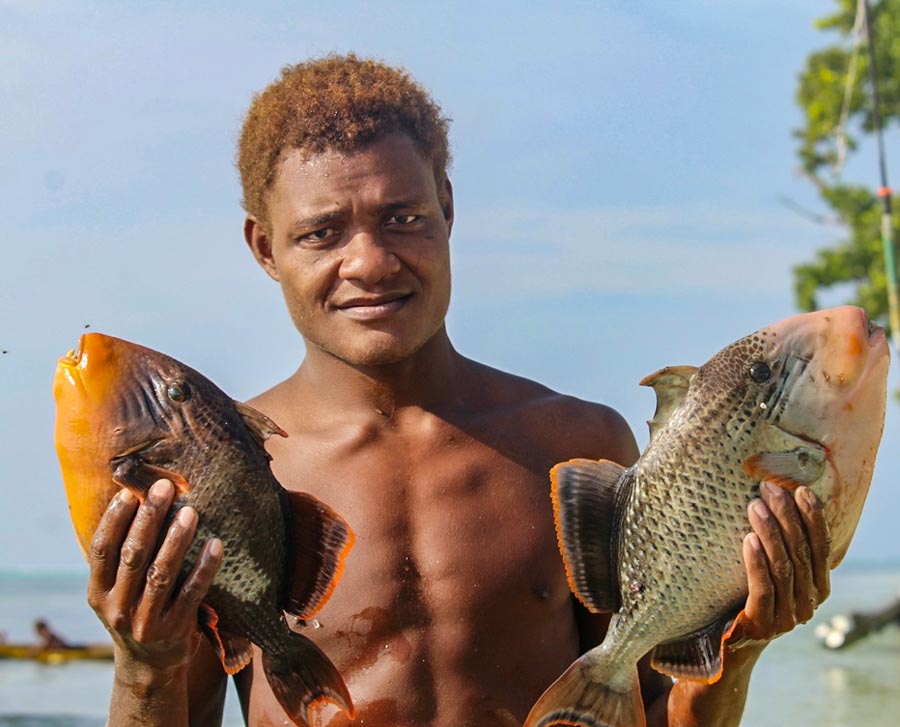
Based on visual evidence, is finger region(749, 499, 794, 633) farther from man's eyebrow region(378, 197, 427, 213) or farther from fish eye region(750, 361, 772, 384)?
man's eyebrow region(378, 197, 427, 213)

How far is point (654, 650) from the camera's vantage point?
2.69 metres

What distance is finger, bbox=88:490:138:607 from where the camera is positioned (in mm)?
2402

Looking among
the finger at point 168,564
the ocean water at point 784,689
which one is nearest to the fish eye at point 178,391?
the finger at point 168,564

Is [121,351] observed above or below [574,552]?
above

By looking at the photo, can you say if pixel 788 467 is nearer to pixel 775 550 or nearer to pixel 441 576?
pixel 775 550

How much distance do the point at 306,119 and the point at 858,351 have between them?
1389 mm

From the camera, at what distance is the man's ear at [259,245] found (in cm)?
334

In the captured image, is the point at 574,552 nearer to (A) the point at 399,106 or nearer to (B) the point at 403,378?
(B) the point at 403,378

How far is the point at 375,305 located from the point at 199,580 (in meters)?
0.84

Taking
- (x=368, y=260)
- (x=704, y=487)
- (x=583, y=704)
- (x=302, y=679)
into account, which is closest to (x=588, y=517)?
(x=704, y=487)

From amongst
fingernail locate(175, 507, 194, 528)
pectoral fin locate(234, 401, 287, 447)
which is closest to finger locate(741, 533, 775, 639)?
pectoral fin locate(234, 401, 287, 447)

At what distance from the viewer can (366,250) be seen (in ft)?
9.75

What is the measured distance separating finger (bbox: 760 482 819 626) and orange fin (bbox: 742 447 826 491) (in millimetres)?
18

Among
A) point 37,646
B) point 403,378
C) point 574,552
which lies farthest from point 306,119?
point 37,646
